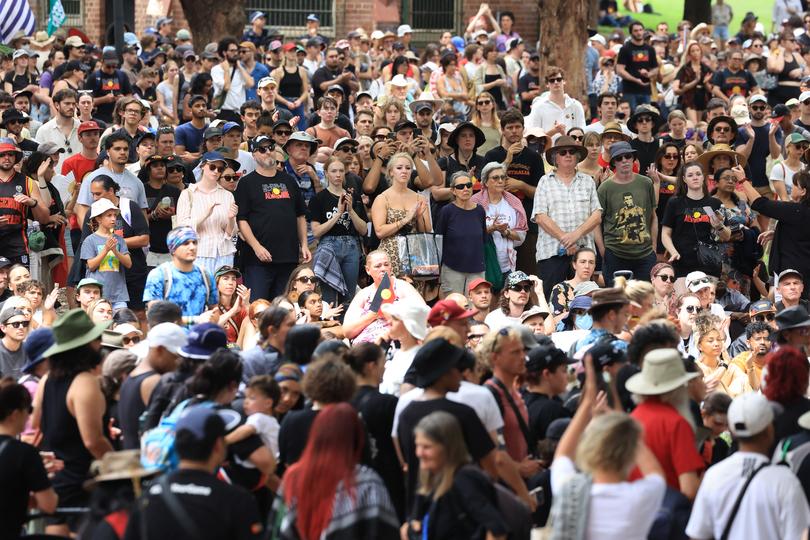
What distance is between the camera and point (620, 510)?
5.87 meters

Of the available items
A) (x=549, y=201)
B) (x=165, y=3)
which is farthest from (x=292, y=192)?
(x=165, y=3)

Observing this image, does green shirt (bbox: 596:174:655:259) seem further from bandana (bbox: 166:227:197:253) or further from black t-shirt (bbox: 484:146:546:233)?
bandana (bbox: 166:227:197:253)

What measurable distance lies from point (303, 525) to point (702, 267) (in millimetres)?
8371

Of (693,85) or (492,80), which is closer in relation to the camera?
(492,80)

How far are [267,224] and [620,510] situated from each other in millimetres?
7667

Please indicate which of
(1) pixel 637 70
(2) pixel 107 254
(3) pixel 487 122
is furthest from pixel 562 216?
(1) pixel 637 70

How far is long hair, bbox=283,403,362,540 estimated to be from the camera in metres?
5.96

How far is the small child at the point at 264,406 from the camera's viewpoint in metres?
7.09

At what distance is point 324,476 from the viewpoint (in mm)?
5957

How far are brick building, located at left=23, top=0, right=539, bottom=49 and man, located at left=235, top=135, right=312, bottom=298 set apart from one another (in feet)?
60.1

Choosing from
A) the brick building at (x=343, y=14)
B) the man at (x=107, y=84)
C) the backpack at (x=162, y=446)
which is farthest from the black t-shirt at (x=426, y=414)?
the brick building at (x=343, y=14)

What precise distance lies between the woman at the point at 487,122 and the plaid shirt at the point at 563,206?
6.14 feet

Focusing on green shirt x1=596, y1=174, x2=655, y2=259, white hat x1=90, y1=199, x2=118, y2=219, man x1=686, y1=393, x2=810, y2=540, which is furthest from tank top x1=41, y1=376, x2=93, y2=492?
green shirt x1=596, y1=174, x2=655, y2=259

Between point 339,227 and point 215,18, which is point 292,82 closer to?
point 339,227
